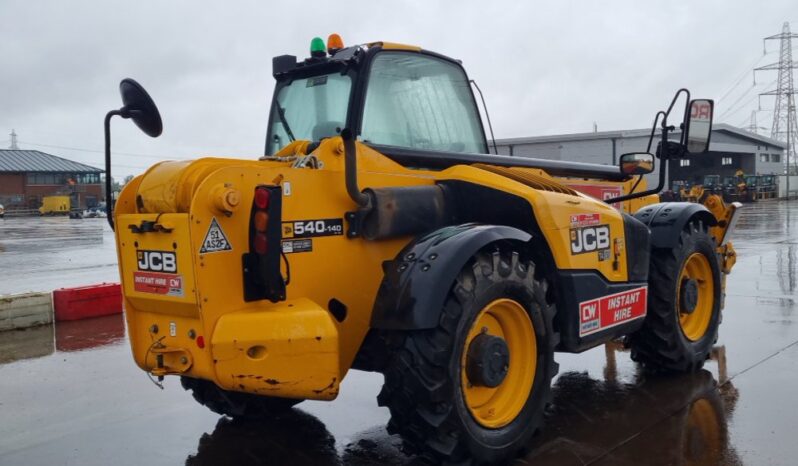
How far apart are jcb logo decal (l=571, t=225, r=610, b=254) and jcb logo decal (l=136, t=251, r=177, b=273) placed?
2352mm

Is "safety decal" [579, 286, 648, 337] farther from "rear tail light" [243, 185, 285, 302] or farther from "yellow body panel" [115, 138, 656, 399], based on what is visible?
"rear tail light" [243, 185, 285, 302]

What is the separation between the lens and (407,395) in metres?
3.70

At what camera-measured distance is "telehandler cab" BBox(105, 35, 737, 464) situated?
11.9 ft

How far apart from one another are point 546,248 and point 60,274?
12437 millimetres

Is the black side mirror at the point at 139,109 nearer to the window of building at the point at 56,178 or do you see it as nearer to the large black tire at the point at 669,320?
the large black tire at the point at 669,320

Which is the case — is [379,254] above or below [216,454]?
above

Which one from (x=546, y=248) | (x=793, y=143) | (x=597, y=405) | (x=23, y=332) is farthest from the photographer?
(x=793, y=143)

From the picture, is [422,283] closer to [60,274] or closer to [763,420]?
[763,420]

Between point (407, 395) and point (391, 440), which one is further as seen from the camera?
point (391, 440)

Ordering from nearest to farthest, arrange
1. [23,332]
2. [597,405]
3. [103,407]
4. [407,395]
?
[407,395]
[597,405]
[103,407]
[23,332]

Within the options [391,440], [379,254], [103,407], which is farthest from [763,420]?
[103,407]

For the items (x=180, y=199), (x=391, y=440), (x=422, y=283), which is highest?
(x=180, y=199)

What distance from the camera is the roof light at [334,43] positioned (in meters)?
4.85

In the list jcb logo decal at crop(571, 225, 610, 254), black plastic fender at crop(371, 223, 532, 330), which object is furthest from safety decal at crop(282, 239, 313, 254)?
jcb logo decal at crop(571, 225, 610, 254)
